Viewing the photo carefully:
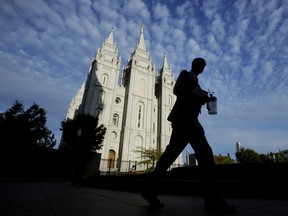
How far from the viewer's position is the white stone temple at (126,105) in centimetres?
3472

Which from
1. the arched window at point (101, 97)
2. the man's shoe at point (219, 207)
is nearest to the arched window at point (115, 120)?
the arched window at point (101, 97)

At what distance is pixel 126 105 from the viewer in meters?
38.9

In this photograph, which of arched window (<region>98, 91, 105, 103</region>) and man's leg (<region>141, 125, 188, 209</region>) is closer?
man's leg (<region>141, 125, 188, 209</region>)

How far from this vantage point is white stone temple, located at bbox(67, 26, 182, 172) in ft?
114

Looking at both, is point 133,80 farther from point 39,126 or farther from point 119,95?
point 39,126

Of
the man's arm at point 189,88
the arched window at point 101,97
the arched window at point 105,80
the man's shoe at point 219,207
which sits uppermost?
the arched window at point 105,80

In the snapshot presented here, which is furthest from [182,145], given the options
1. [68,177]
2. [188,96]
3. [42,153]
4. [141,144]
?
[141,144]

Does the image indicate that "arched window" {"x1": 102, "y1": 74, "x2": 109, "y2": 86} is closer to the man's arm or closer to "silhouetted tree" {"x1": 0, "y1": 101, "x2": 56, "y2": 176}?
"silhouetted tree" {"x1": 0, "y1": 101, "x2": 56, "y2": 176}

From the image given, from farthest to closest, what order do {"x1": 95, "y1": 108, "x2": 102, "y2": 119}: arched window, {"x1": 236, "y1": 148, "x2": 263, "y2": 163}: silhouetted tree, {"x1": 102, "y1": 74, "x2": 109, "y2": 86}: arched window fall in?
{"x1": 102, "y1": 74, "x2": 109, "y2": 86}: arched window → {"x1": 95, "y1": 108, "x2": 102, "y2": 119}: arched window → {"x1": 236, "y1": 148, "x2": 263, "y2": 163}: silhouetted tree

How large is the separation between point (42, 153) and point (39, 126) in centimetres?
489

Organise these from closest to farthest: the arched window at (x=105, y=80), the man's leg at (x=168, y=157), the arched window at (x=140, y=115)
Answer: the man's leg at (x=168, y=157) < the arched window at (x=105, y=80) < the arched window at (x=140, y=115)

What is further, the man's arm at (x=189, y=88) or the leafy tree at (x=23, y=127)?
the leafy tree at (x=23, y=127)

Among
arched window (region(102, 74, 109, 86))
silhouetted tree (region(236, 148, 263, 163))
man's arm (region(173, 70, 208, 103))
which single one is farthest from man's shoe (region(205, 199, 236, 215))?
silhouetted tree (region(236, 148, 263, 163))

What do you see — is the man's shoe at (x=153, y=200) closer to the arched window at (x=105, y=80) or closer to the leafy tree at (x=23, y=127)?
the leafy tree at (x=23, y=127)
